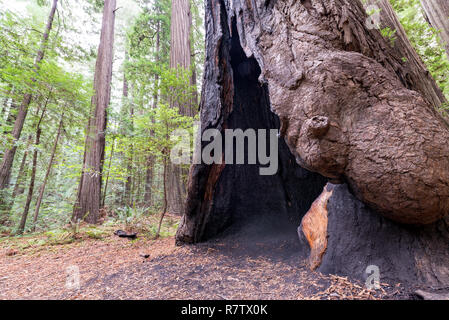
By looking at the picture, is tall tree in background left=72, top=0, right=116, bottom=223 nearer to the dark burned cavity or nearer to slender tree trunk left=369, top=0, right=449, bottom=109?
the dark burned cavity

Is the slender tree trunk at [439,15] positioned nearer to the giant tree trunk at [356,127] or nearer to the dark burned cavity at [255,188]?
the giant tree trunk at [356,127]

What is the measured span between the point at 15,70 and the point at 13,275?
434 cm

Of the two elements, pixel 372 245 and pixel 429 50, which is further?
pixel 429 50

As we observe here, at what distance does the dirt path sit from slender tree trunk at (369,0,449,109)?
87.9 inches

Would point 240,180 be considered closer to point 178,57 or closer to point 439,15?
point 178,57

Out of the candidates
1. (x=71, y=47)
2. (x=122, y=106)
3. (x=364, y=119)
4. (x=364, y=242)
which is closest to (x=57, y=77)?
(x=71, y=47)

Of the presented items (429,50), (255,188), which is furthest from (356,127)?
(429,50)

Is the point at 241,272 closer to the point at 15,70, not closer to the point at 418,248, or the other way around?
the point at 418,248

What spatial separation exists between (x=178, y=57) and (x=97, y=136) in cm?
362

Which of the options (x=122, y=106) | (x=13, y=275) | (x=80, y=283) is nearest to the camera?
(x=80, y=283)

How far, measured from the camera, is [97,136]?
5.95 metres

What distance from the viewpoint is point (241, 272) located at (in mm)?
2236

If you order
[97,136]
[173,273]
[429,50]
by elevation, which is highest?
[429,50]

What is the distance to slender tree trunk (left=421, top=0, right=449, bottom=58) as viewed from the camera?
13.1 ft
